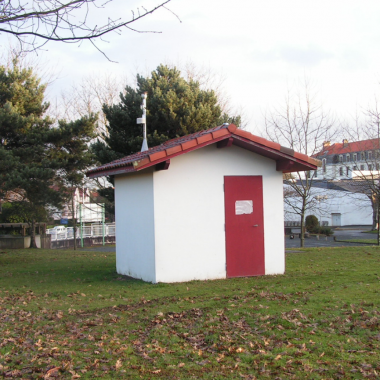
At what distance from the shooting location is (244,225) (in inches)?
460

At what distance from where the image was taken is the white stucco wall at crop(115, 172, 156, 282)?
443 inches

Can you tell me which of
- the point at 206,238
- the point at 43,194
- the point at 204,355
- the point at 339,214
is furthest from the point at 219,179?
the point at 339,214

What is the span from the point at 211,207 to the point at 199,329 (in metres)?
5.07

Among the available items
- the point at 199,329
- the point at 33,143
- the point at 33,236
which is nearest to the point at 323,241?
the point at 33,236

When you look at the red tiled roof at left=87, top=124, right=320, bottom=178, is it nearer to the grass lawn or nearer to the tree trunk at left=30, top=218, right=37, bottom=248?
the grass lawn

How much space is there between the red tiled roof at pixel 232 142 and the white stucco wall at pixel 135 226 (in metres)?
0.62

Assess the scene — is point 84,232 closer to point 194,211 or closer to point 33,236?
point 33,236

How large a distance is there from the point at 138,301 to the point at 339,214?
5089 centimetres

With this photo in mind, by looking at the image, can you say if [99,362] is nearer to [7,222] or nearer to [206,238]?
[206,238]

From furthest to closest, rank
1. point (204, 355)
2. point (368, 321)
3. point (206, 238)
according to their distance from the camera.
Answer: point (206, 238), point (368, 321), point (204, 355)

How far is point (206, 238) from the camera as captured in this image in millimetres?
11375

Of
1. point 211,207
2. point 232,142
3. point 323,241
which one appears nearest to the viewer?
point 232,142

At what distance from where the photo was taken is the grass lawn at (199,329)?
507cm

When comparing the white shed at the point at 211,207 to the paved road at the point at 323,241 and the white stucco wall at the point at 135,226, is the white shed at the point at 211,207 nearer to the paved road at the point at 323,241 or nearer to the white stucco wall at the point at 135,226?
the white stucco wall at the point at 135,226
